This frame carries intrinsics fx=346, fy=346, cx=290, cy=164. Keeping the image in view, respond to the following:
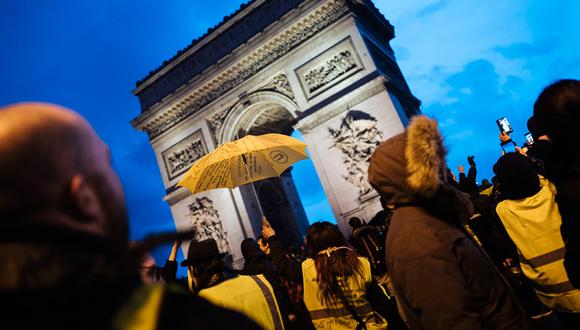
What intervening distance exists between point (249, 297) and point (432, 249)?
50.6 inches

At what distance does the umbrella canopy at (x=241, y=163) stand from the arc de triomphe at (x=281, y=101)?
19.0ft

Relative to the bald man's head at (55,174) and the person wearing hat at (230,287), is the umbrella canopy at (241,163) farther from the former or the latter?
the bald man's head at (55,174)

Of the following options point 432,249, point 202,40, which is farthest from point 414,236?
point 202,40

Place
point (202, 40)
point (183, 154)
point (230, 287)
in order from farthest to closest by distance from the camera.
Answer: point (183, 154)
point (202, 40)
point (230, 287)

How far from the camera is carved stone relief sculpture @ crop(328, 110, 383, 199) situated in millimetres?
10133

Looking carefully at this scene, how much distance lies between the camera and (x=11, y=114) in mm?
688

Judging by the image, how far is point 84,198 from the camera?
696 millimetres

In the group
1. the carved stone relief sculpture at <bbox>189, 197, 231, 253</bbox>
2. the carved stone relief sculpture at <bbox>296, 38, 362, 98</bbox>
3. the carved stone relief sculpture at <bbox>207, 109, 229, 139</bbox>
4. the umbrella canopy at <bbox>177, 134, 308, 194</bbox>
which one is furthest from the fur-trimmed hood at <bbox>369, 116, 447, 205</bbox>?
the carved stone relief sculpture at <bbox>207, 109, 229, 139</bbox>

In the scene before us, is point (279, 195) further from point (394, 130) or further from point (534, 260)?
point (534, 260)

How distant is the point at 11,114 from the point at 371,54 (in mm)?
11318

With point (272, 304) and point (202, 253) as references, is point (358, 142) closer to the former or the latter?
point (272, 304)

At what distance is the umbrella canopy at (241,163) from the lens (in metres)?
4.37

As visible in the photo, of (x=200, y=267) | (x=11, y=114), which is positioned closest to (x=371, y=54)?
(x=200, y=267)

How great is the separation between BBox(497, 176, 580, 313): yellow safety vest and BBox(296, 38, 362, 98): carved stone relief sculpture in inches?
346
